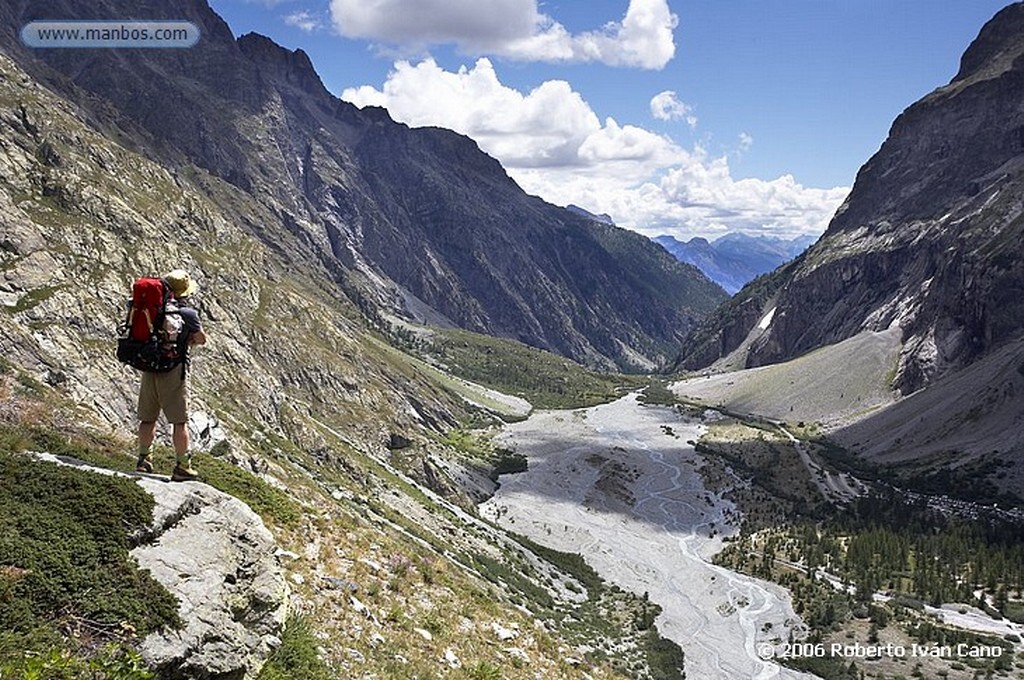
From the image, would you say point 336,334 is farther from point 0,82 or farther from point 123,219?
point 0,82

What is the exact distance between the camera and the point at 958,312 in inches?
7288

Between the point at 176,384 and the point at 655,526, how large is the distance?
330 ft

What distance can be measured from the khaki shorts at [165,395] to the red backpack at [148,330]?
31 cm

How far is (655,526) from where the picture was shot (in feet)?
344

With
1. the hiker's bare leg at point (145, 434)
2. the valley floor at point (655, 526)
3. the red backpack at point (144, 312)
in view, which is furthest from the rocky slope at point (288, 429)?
→ the valley floor at point (655, 526)

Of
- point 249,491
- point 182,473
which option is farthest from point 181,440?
point 249,491

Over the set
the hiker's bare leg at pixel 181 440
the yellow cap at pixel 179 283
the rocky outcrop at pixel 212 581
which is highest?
the yellow cap at pixel 179 283

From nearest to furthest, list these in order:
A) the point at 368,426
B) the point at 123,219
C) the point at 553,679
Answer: the point at 553,679, the point at 123,219, the point at 368,426

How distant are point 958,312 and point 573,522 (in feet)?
478

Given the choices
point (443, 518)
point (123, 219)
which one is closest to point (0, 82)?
point (123, 219)

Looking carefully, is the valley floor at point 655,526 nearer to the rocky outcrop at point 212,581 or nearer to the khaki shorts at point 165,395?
the rocky outcrop at point 212,581

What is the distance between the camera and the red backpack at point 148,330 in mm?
12133

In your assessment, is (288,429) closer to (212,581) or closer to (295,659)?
(295,659)

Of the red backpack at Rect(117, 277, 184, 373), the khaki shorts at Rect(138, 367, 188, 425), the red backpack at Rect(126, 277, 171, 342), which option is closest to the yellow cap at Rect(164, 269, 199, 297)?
the red backpack at Rect(117, 277, 184, 373)
